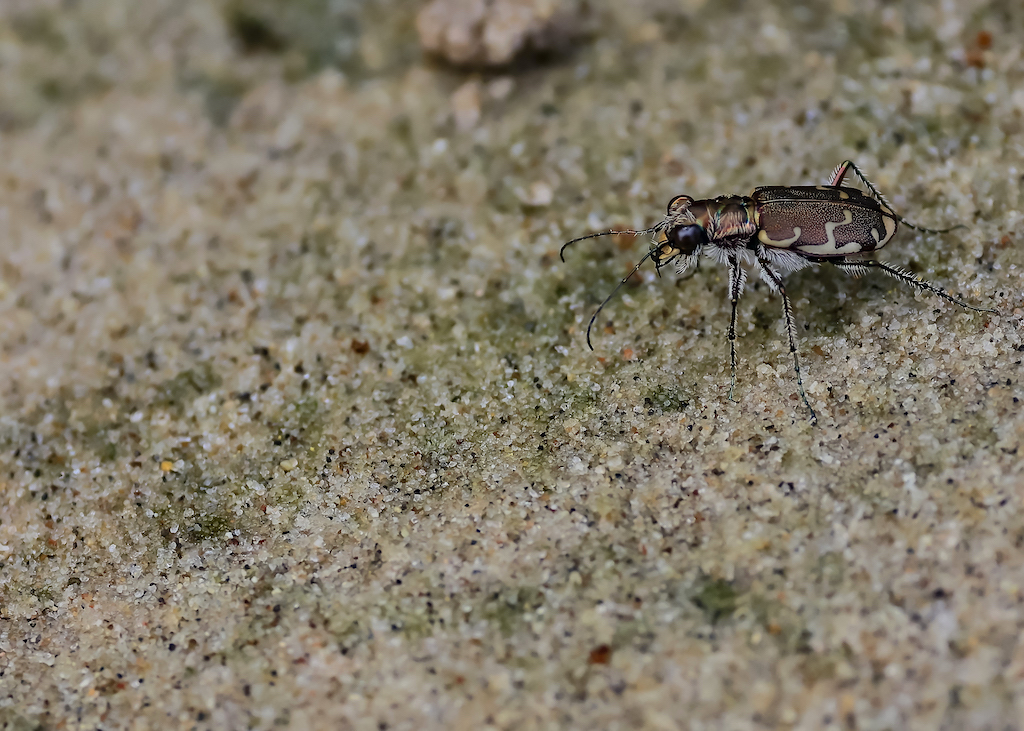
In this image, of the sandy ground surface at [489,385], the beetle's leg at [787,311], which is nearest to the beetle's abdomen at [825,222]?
the beetle's leg at [787,311]

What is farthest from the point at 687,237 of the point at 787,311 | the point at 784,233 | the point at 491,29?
the point at 491,29

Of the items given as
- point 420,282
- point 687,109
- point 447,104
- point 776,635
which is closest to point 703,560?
point 776,635

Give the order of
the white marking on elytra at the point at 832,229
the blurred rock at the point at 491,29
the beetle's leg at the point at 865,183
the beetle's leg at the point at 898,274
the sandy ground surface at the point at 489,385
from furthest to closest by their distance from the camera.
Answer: the blurred rock at the point at 491,29, the beetle's leg at the point at 865,183, the beetle's leg at the point at 898,274, the white marking on elytra at the point at 832,229, the sandy ground surface at the point at 489,385

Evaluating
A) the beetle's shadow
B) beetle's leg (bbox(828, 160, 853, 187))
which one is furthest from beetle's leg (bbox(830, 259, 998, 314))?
beetle's leg (bbox(828, 160, 853, 187))

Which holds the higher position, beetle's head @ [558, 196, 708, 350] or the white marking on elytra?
the white marking on elytra

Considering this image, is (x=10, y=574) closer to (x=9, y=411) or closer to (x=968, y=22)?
(x=9, y=411)

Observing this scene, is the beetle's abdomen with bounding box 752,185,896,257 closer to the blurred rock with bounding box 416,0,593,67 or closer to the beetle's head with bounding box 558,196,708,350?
the beetle's head with bounding box 558,196,708,350

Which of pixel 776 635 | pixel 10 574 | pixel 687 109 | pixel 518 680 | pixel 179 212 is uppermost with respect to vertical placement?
pixel 687 109

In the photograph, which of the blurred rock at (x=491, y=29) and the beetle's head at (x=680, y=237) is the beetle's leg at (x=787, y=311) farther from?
the blurred rock at (x=491, y=29)
